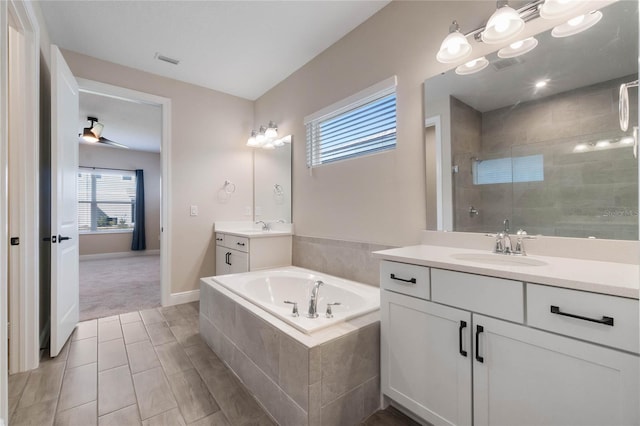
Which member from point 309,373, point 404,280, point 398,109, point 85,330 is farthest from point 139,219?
point 404,280

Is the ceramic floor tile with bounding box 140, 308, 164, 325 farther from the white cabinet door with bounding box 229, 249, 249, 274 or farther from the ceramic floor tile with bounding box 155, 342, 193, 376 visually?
the white cabinet door with bounding box 229, 249, 249, 274

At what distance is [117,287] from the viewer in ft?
12.9

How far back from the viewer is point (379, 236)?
7.10ft

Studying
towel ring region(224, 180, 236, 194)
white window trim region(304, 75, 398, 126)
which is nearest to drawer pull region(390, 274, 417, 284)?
white window trim region(304, 75, 398, 126)

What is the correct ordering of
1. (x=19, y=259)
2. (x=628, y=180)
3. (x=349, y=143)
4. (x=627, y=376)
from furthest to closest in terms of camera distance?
(x=349, y=143)
(x=19, y=259)
(x=628, y=180)
(x=627, y=376)

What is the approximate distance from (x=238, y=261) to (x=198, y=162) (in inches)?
51.5

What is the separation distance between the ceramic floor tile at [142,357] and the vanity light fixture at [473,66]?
270 centimetres

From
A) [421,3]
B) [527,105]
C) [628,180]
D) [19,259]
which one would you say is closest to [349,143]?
[421,3]

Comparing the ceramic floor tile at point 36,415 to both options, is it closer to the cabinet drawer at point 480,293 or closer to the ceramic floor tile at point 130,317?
the ceramic floor tile at point 130,317

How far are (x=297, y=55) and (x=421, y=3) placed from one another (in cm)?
125

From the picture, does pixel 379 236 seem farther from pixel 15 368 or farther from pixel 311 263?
pixel 15 368

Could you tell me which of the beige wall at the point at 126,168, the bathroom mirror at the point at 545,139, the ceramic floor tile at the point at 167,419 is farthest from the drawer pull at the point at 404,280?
the beige wall at the point at 126,168

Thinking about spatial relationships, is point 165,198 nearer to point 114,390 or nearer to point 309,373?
point 114,390

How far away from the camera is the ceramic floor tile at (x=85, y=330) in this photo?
2.39 metres
